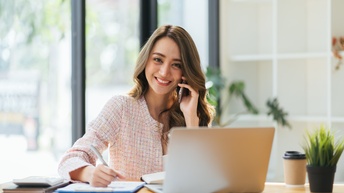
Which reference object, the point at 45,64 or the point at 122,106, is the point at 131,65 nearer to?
the point at 45,64

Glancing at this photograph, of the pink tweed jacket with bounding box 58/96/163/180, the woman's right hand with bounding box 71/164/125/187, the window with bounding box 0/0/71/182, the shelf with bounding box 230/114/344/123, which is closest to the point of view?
the woman's right hand with bounding box 71/164/125/187

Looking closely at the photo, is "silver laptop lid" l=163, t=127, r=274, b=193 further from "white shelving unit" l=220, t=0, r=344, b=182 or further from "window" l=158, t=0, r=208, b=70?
"window" l=158, t=0, r=208, b=70

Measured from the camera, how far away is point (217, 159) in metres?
2.08

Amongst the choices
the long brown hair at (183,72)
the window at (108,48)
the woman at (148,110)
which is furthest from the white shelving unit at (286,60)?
the woman at (148,110)

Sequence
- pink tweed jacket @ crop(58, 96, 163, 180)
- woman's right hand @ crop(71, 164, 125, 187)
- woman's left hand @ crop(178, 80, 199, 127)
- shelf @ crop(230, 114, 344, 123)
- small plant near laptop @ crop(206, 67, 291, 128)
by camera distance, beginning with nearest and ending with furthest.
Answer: woman's right hand @ crop(71, 164, 125, 187)
pink tweed jacket @ crop(58, 96, 163, 180)
woman's left hand @ crop(178, 80, 199, 127)
shelf @ crop(230, 114, 344, 123)
small plant near laptop @ crop(206, 67, 291, 128)

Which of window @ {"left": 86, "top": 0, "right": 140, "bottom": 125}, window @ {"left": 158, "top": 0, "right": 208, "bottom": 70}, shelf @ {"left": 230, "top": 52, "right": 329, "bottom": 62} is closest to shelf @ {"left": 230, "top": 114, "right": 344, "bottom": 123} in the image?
shelf @ {"left": 230, "top": 52, "right": 329, "bottom": 62}

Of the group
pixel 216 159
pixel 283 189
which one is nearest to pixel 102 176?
pixel 216 159

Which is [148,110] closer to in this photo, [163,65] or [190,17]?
[163,65]

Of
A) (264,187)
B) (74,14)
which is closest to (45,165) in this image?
(74,14)

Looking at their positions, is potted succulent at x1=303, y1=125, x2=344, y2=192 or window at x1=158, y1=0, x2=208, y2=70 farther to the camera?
window at x1=158, y1=0, x2=208, y2=70

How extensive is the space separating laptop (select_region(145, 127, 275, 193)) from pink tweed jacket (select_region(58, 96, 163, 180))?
67 cm

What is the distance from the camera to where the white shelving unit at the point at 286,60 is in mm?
4645

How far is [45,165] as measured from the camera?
3.65m

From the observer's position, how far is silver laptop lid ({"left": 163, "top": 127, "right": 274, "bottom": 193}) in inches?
79.4
